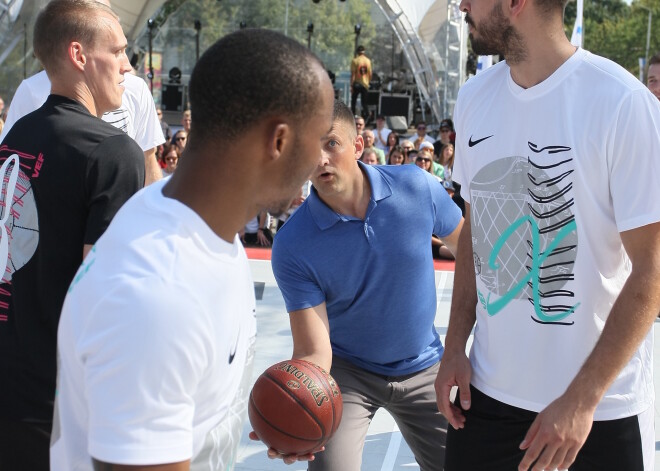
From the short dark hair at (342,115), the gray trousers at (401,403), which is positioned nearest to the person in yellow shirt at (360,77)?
the short dark hair at (342,115)

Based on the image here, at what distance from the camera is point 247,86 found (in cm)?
147

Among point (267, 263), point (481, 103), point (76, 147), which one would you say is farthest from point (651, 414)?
point (267, 263)

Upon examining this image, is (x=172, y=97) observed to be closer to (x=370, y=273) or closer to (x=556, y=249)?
(x=370, y=273)

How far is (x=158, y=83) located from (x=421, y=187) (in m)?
25.9

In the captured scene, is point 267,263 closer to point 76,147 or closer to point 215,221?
→ point 76,147

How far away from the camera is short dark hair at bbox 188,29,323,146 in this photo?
1474 millimetres

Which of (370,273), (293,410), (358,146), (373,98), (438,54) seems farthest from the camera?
(373,98)

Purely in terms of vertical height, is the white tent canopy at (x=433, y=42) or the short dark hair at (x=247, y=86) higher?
the white tent canopy at (x=433, y=42)

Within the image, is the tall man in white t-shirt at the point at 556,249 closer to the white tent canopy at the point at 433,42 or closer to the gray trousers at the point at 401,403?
the gray trousers at the point at 401,403

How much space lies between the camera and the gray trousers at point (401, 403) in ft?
11.8

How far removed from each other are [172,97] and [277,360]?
66.8 ft

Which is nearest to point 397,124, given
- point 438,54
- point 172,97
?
point 438,54

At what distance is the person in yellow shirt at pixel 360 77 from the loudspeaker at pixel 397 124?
167cm

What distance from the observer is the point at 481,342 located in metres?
2.80
